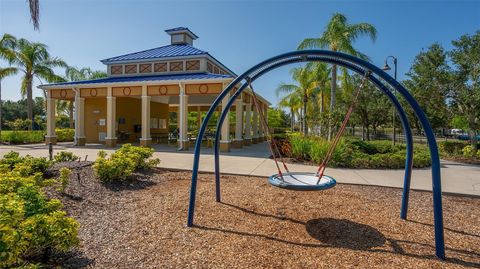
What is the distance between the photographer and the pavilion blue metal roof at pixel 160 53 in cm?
1831

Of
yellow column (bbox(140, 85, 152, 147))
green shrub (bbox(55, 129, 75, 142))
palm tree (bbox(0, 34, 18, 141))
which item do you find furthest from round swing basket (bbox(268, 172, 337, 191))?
palm tree (bbox(0, 34, 18, 141))

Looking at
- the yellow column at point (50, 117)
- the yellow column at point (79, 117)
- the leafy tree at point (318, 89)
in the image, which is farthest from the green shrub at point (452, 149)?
the yellow column at point (50, 117)

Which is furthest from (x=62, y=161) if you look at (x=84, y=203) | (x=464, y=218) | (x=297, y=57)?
(x=464, y=218)

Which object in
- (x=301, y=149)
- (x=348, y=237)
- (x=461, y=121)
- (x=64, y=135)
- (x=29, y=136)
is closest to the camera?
(x=348, y=237)

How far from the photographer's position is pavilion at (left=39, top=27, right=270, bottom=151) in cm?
1523

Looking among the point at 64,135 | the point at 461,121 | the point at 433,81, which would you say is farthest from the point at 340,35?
the point at 64,135

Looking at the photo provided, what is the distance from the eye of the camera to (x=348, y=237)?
12.6ft

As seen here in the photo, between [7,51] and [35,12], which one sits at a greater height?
[7,51]

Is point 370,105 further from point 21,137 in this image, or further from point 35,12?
point 21,137

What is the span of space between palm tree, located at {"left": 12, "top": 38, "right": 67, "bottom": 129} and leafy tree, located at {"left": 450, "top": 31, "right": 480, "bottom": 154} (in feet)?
100

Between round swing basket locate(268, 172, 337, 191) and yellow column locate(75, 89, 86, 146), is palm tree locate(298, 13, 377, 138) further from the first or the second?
yellow column locate(75, 89, 86, 146)

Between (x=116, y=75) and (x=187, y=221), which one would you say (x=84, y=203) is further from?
(x=116, y=75)

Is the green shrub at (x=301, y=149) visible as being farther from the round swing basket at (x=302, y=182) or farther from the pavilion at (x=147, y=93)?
the round swing basket at (x=302, y=182)

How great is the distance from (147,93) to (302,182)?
13704 mm
